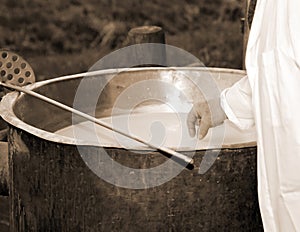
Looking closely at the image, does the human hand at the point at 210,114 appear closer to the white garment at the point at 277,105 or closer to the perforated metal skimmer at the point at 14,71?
the white garment at the point at 277,105

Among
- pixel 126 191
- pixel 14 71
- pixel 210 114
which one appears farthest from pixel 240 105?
pixel 14 71

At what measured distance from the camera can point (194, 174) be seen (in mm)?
1626

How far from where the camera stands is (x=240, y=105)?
1.65 meters

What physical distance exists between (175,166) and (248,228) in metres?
0.29

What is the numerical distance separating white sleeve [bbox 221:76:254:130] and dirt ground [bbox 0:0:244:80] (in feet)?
8.35

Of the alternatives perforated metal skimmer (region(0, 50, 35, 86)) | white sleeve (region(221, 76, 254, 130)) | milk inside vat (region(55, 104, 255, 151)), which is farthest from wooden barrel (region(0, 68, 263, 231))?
perforated metal skimmer (region(0, 50, 35, 86))

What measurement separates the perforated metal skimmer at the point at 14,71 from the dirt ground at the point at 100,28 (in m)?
1.40

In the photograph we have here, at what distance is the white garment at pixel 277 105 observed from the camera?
144cm

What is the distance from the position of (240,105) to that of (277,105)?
180 mm

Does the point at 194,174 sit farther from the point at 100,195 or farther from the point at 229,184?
the point at 100,195

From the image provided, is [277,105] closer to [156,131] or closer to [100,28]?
[156,131]

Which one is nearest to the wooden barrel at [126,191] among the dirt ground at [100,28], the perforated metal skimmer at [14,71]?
the perforated metal skimmer at [14,71]

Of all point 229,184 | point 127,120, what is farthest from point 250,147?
point 127,120

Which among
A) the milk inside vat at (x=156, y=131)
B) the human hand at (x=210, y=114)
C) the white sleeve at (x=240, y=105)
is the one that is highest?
the white sleeve at (x=240, y=105)
